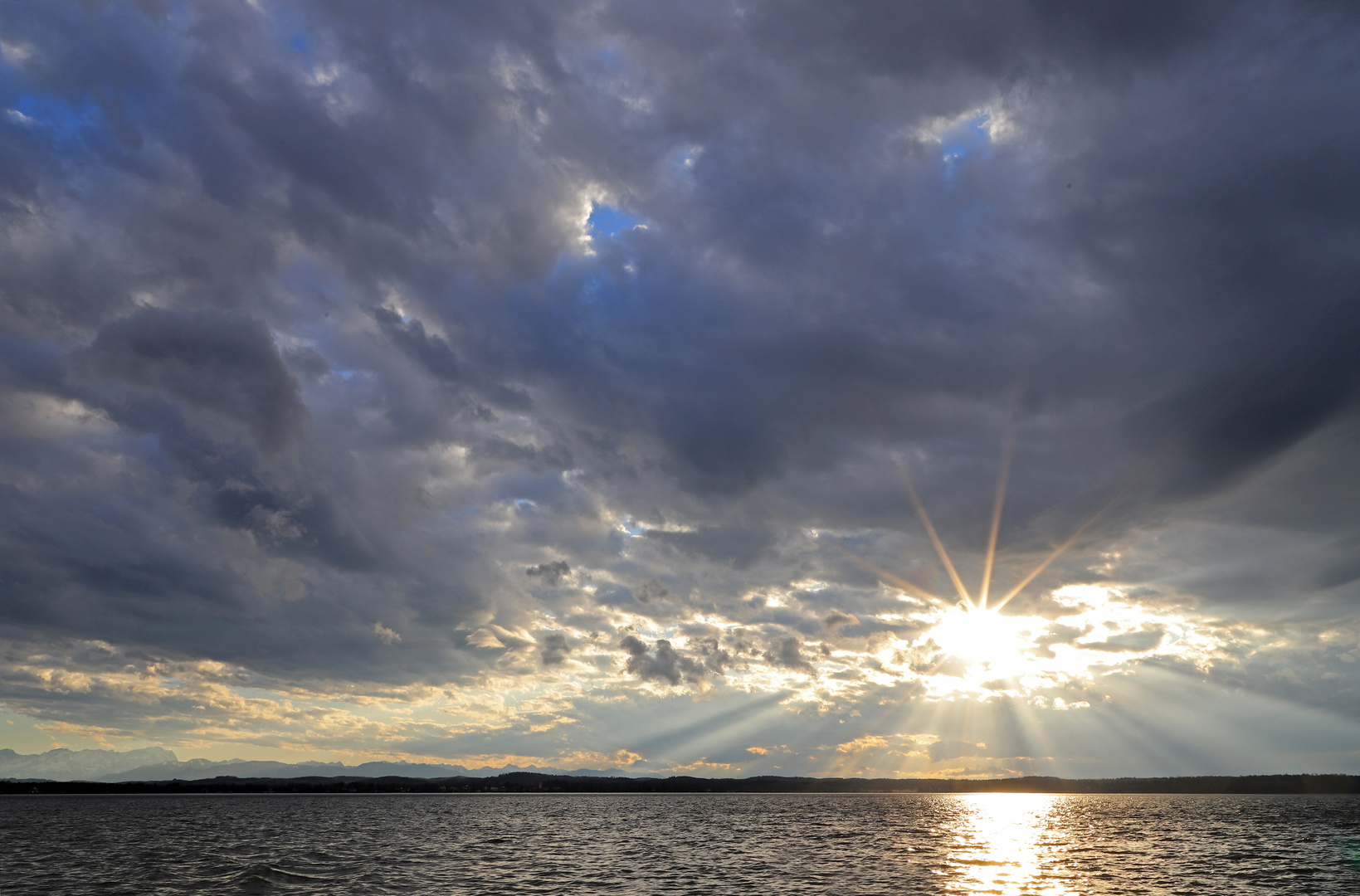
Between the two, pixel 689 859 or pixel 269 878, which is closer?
pixel 269 878

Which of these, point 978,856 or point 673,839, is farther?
point 673,839

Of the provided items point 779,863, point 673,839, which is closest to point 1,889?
point 779,863

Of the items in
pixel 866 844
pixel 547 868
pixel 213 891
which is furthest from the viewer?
pixel 866 844

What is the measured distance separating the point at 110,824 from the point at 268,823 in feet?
113

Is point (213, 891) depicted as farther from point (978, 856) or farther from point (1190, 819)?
point (1190, 819)

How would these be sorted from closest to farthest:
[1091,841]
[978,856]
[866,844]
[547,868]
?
[547,868], [978,856], [866,844], [1091,841]

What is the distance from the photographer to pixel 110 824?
174 m

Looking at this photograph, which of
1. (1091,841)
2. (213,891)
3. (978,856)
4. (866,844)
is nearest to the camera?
(213,891)

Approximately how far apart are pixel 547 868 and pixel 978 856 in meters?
53.2

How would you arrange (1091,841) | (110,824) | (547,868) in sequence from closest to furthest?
(547,868), (1091,841), (110,824)

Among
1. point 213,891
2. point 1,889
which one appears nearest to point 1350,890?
point 213,891

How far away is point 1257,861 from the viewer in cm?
8869

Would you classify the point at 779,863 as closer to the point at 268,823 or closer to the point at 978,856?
the point at 978,856

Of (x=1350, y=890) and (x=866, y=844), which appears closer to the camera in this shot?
(x=1350, y=890)
